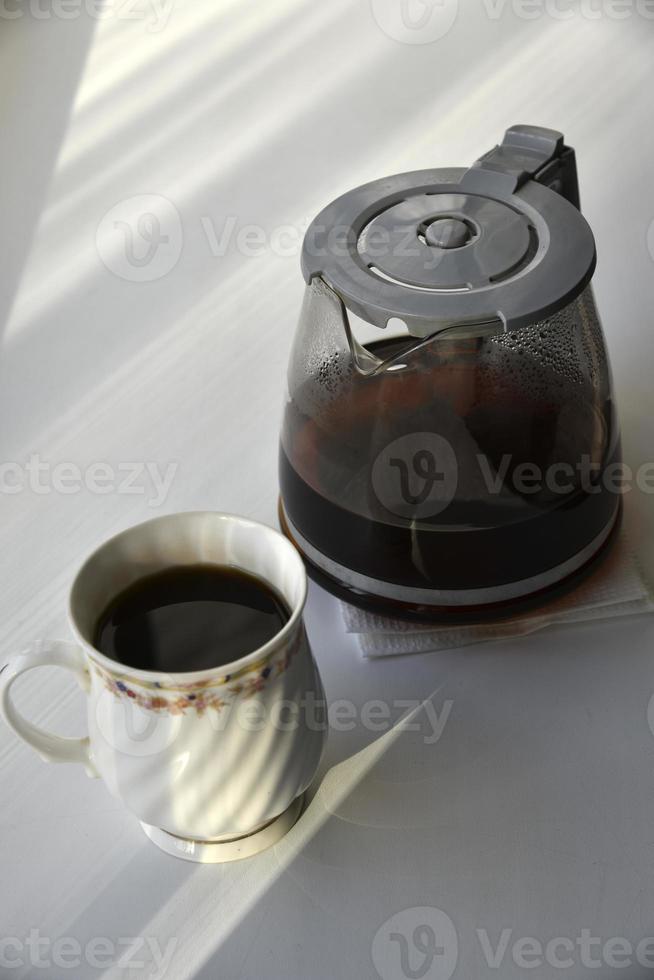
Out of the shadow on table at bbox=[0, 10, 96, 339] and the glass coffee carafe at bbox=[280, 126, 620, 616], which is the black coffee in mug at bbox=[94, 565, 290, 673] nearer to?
the glass coffee carafe at bbox=[280, 126, 620, 616]

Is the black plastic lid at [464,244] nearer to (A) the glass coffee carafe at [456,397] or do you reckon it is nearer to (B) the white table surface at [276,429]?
(A) the glass coffee carafe at [456,397]

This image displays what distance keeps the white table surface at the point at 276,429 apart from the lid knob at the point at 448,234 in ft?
0.67

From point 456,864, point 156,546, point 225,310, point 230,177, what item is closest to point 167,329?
point 225,310

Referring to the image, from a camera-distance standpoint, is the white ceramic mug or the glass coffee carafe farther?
the glass coffee carafe

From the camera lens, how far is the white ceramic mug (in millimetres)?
395

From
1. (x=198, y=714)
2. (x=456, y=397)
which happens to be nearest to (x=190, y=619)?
(x=198, y=714)

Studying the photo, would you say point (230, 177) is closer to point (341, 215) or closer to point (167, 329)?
point (167, 329)

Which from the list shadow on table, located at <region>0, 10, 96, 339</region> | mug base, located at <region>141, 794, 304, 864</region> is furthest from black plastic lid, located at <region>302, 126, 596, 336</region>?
shadow on table, located at <region>0, 10, 96, 339</region>

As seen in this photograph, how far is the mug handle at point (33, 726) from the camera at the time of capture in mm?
408

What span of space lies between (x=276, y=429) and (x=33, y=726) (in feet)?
1.03

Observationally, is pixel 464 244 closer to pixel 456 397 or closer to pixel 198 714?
pixel 456 397

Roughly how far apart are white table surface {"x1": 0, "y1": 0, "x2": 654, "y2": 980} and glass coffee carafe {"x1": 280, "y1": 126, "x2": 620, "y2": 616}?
53mm

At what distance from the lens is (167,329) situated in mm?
781

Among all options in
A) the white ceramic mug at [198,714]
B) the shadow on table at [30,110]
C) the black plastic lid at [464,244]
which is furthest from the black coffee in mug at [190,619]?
the shadow on table at [30,110]
